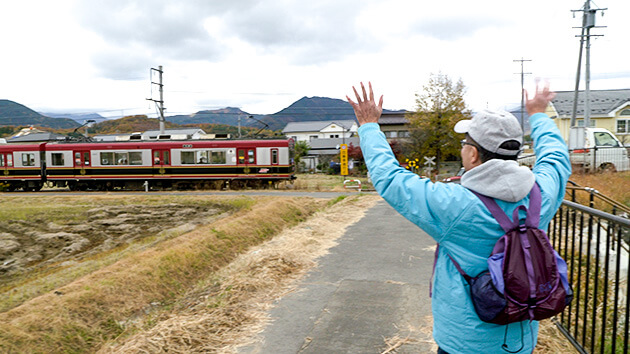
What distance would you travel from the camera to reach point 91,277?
17.7ft

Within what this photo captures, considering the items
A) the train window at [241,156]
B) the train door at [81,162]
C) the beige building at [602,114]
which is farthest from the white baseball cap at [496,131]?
the beige building at [602,114]

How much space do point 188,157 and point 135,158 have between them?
3199 mm

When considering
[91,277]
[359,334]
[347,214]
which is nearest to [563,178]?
[359,334]

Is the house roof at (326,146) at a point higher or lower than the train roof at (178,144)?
lower

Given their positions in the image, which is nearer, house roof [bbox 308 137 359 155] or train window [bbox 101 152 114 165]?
train window [bbox 101 152 114 165]

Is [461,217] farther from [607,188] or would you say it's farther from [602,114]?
[602,114]

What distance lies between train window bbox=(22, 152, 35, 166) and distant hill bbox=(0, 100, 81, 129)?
160 m

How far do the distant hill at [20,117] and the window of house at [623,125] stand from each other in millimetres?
177332

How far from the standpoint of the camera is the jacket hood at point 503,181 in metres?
1.85

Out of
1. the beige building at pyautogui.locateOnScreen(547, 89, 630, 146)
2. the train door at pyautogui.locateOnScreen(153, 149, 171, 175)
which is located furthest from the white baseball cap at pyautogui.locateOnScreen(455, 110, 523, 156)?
the beige building at pyautogui.locateOnScreen(547, 89, 630, 146)

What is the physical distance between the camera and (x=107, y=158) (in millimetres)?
25750

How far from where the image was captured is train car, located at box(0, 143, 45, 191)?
1056 inches

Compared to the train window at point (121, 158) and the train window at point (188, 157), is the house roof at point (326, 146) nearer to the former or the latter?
the train window at point (188, 157)

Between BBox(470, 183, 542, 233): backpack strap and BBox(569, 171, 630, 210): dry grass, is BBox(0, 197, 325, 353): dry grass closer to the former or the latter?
BBox(470, 183, 542, 233): backpack strap
